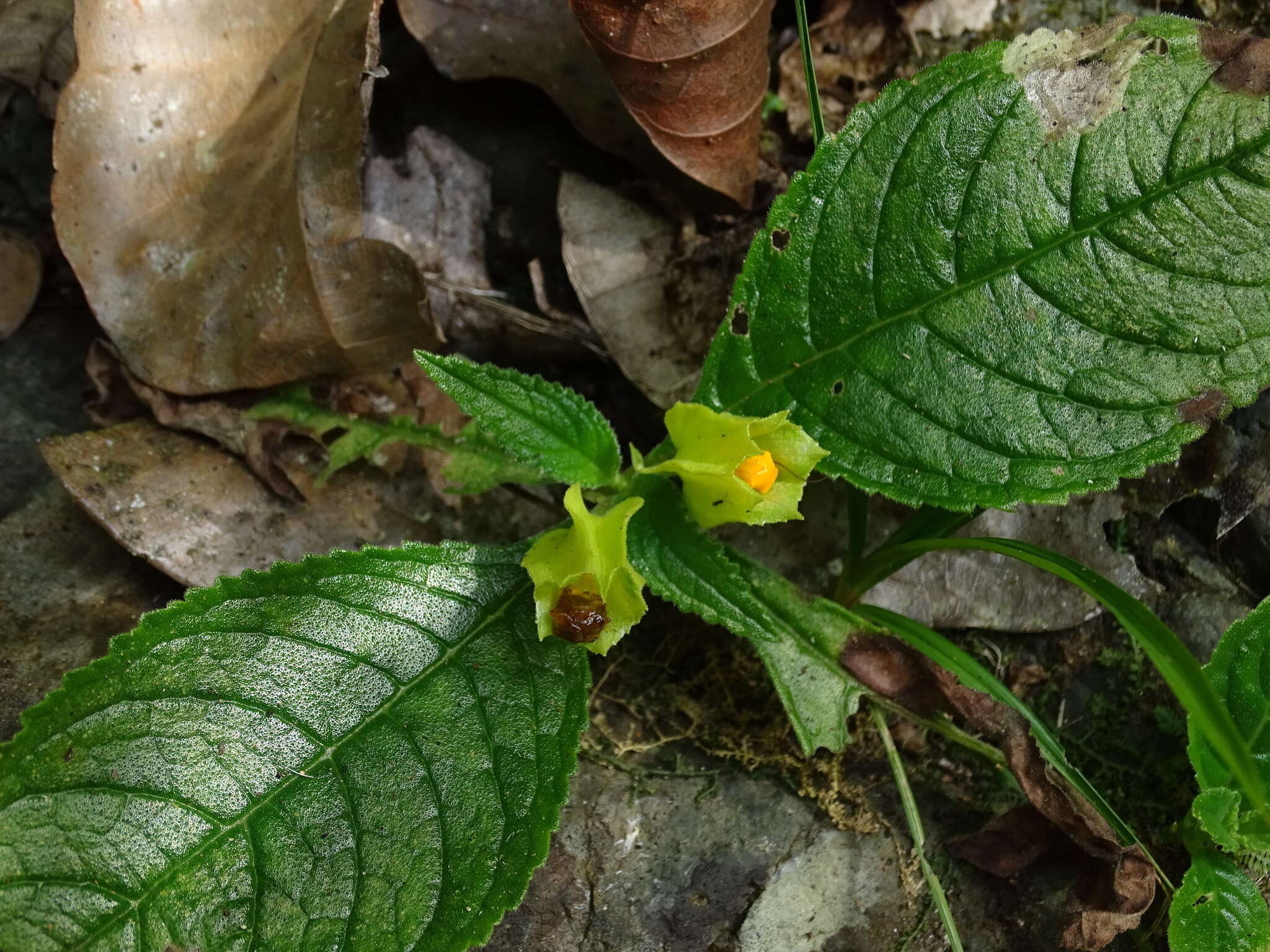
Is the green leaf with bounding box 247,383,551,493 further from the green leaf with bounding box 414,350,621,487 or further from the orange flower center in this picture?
the orange flower center

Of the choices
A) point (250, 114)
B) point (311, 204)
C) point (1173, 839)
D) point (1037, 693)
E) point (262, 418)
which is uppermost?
point (250, 114)

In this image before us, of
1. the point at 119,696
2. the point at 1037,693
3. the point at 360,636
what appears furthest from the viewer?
the point at 1037,693

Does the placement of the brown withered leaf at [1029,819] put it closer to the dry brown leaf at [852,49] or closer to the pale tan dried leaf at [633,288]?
the pale tan dried leaf at [633,288]

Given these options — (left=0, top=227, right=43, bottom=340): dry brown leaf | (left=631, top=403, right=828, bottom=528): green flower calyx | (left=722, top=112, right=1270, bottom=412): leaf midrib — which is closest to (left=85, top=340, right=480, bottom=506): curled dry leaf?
(left=0, top=227, right=43, bottom=340): dry brown leaf

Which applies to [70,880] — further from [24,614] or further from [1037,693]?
[1037,693]

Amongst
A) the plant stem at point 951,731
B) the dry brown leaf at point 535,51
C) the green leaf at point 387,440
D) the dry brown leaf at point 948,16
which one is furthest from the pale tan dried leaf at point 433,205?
the plant stem at point 951,731

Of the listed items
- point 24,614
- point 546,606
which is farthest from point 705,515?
point 24,614

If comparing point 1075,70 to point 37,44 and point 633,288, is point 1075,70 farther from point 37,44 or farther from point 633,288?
point 37,44

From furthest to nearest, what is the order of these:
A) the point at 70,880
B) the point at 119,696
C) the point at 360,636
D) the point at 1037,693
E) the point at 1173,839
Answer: the point at 1037,693
the point at 1173,839
the point at 360,636
the point at 119,696
the point at 70,880
